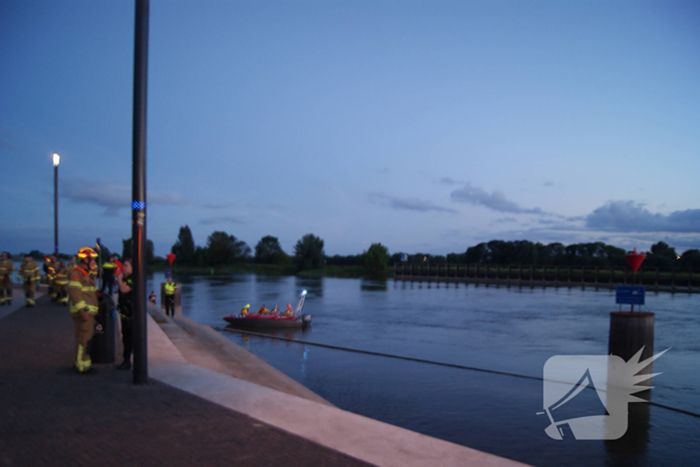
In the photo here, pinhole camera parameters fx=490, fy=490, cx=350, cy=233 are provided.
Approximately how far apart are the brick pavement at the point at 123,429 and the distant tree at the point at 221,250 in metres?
149

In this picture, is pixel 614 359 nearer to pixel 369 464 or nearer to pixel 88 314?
pixel 369 464

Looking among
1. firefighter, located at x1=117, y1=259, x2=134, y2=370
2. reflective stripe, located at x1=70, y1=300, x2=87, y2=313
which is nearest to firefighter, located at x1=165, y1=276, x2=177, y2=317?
firefighter, located at x1=117, y1=259, x2=134, y2=370

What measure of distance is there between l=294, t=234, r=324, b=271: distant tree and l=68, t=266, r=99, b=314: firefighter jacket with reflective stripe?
4791 inches

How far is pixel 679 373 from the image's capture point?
57.6ft

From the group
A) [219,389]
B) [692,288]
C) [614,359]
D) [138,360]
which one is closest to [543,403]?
[614,359]

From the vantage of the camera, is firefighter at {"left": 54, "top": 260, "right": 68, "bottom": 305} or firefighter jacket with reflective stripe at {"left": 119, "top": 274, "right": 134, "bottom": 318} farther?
firefighter at {"left": 54, "top": 260, "right": 68, "bottom": 305}

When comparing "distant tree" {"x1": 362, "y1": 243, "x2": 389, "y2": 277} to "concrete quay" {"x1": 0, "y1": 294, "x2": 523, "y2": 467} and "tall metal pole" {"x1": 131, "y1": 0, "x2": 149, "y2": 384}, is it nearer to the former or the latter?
"concrete quay" {"x1": 0, "y1": 294, "x2": 523, "y2": 467}

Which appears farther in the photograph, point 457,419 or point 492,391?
point 492,391

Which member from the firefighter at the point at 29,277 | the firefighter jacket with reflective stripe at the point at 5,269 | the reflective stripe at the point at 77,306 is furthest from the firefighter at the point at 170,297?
the reflective stripe at the point at 77,306

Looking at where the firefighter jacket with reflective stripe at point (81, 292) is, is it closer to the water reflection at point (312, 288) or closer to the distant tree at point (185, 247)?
the water reflection at point (312, 288)

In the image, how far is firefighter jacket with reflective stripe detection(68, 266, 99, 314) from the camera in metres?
7.07

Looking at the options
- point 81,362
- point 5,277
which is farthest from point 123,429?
point 5,277

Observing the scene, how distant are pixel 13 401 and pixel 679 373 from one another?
65.4 ft

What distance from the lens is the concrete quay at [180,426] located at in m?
4.12
